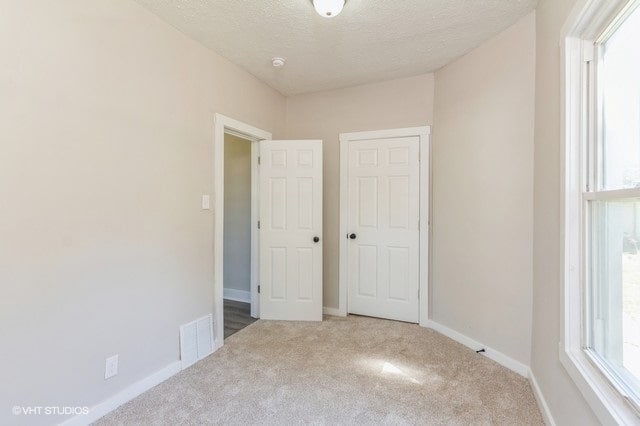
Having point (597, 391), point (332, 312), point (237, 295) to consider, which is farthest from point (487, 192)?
point (237, 295)

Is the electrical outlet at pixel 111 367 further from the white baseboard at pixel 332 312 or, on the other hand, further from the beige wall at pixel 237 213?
the beige wall at pixel 237 213

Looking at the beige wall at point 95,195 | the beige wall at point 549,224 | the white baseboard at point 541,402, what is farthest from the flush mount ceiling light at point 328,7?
the white baseboard at point 541,402

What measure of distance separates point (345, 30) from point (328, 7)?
407mm

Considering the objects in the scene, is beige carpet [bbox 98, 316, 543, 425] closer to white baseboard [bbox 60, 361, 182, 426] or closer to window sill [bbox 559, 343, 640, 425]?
white baseboard [bbox 60, 361, 182, 426]

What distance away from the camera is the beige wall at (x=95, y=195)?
1.45 meters

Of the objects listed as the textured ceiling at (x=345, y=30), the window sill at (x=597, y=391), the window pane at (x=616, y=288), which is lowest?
the window sill at (x=597, y=391)

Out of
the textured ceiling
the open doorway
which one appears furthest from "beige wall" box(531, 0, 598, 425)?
the open doorway

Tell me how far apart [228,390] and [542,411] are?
6.29ft

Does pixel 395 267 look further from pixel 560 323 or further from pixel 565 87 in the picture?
pixel 565 87

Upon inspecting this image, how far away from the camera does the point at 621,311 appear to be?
3.80 feet

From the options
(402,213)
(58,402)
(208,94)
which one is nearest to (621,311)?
(402,213)

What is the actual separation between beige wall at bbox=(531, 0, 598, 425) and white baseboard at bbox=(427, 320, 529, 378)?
0.17 metres

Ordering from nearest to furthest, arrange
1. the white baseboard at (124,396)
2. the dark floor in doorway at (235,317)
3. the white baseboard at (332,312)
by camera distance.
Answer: the white baseboard at (124,396), the dark floor in doorway at (235,317), the white baseboard at (332,312)

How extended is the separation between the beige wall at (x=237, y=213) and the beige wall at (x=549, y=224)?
3.15 m
